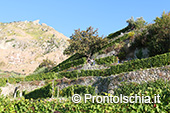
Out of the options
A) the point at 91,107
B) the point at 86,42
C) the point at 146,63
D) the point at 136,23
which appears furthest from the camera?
the point at 136,23

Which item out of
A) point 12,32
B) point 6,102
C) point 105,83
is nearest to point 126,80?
point 105,83

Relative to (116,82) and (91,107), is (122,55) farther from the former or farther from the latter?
(91,107)

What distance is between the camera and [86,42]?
45.5 m

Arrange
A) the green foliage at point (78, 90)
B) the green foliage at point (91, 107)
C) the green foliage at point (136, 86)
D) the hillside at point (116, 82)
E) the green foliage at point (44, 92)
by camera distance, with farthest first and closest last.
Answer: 1. the green foliage at point (44, 92)
2. the green foliage at point (78, 90)
3. the green foliage at point (136, 86)
4. the hillside at point (116, 82)
5. the green foliage at point (91, 107)

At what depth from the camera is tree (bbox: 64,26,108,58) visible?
44.5 meters

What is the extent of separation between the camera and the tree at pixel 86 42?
1753 inches

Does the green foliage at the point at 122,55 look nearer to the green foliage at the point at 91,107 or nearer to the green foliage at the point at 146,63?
the green foliage at the point at 146,63

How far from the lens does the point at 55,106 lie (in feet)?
30.7

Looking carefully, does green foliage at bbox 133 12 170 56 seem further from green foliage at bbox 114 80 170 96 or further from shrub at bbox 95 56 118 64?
green foliage at bbox 114 80 170 96

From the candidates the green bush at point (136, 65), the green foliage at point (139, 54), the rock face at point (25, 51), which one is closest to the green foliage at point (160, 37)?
the green foliage at point (139, 54)

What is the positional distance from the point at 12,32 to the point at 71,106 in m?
193

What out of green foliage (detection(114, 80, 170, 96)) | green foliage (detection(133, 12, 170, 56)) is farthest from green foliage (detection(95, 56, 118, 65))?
green foliage (detection(114, 80, 170, 96))

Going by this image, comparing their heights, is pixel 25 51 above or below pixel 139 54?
above

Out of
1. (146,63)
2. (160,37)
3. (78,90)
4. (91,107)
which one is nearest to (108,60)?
(160,37)
